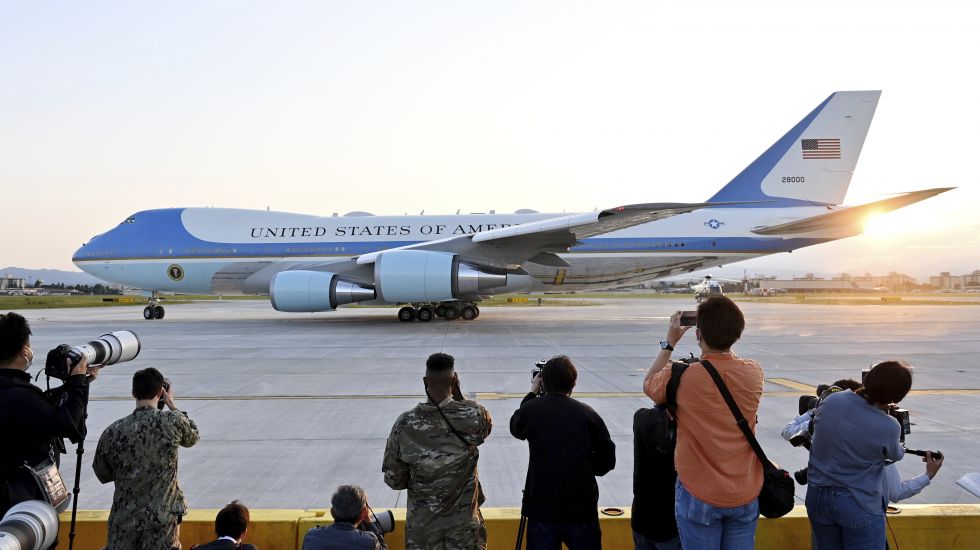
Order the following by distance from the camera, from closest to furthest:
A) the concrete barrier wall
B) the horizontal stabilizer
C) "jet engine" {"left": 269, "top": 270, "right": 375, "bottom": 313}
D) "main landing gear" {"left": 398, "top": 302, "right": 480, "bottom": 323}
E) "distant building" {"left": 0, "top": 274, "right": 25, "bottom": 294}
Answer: the concrete barrier wall
the horizontal stabilizer
"jet engine" {"left": 269, "top": 270, "right": 375, "bottom": 313}
"main landing gear" {"left": 398, "top": 302, "right": 480, "bottom": 323}
"distant building" {"left": 0, "top": 274, "right": 25, "bottom": 294}

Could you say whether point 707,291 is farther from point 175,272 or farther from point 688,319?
point 175,272

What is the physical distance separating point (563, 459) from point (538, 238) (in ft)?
47.3

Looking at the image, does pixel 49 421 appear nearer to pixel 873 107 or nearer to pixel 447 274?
pixel 447 274

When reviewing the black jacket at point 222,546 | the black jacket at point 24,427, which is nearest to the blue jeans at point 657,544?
the black jacket at point 222,546

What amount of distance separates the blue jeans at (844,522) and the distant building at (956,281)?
137028mm

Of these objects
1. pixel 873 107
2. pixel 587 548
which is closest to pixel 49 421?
pixel 587 548

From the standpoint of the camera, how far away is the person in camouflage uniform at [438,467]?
2662 mm

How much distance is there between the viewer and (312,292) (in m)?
17.0

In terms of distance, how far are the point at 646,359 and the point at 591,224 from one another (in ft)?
19.6

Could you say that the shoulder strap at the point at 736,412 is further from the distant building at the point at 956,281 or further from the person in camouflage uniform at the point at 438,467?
the distant building at the point at 956,281

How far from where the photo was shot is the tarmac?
14.1ft

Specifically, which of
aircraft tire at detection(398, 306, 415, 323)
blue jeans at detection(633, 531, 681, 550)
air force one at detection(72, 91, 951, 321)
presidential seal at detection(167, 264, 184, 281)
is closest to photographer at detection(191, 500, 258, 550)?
blue jeans at detection(633, 531, 681, 550)

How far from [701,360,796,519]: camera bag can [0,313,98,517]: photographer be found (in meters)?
2.74

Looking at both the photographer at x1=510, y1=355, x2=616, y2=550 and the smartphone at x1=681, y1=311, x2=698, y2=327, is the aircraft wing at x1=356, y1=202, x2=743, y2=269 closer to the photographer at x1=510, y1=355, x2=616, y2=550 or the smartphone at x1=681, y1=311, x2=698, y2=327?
the smartphone at x1=681, y1=311, x2=698, y2=327
